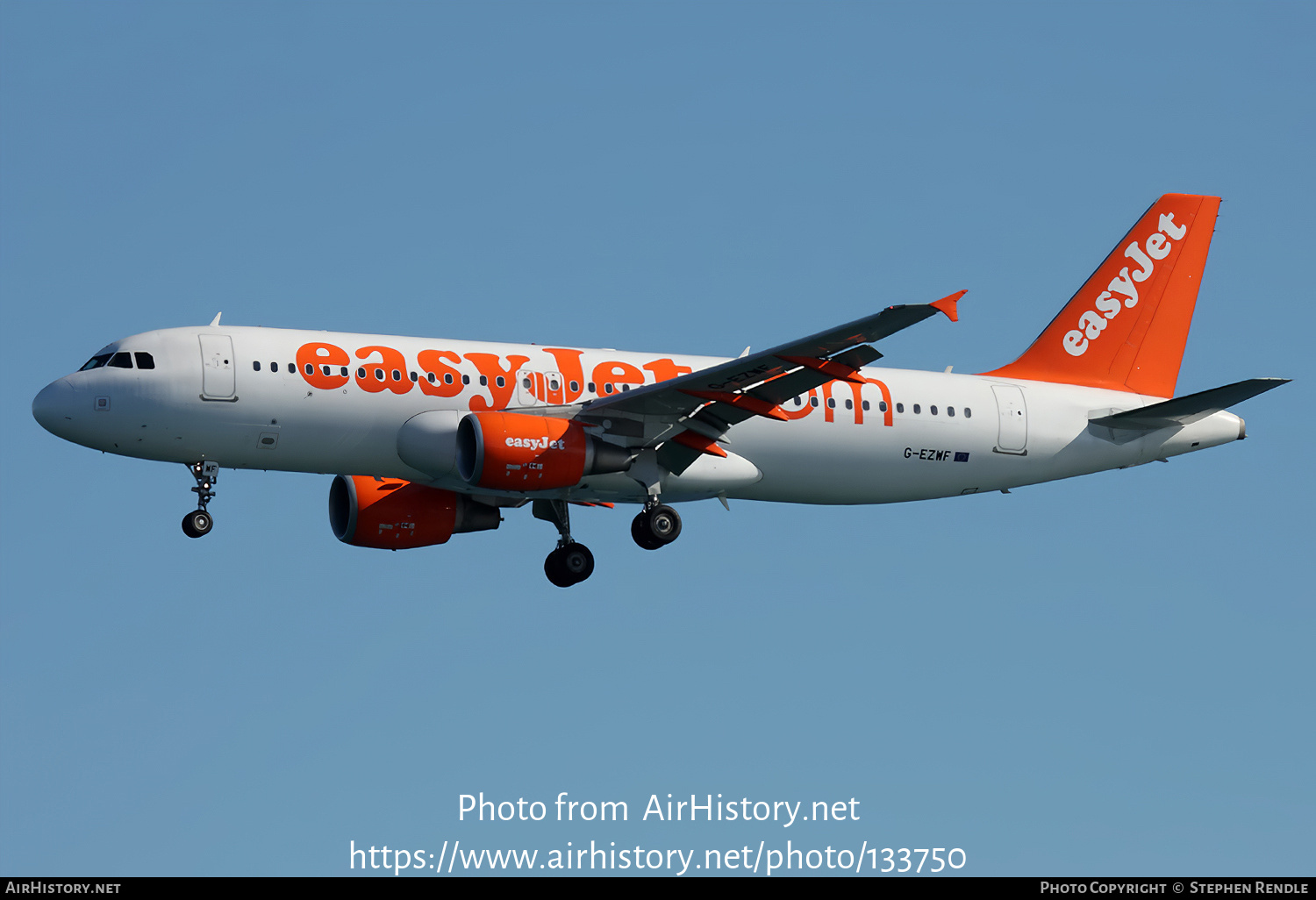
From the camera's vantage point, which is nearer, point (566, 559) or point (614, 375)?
point (614, 375)

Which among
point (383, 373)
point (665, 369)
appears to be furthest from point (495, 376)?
point (665, 369)

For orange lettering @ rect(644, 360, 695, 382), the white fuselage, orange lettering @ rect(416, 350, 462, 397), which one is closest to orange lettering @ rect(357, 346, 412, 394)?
the white fuselage

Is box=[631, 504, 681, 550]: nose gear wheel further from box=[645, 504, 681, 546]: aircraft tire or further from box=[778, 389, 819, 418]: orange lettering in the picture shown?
box=[778, 389, 819, 418]: orange lettering

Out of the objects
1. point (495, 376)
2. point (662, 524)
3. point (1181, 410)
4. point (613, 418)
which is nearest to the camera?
point (613, 418)

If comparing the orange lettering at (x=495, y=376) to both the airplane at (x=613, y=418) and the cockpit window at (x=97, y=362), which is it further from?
the cockpit window at (x=97, y=362)

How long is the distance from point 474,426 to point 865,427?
→ 10.3 meters

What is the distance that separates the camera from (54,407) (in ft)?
123

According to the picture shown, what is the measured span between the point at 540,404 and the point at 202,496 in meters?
7.78

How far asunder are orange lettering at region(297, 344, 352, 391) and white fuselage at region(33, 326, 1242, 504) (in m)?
0.05

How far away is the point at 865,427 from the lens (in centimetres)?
4253

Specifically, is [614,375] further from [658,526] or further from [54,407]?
[54,407]

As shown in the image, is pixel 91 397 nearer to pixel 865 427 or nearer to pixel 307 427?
pixel 307 427

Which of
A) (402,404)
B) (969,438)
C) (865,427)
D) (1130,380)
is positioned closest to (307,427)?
(402,404)

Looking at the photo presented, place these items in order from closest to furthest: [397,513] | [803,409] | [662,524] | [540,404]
Result: 1. [540,404]
2. [662,524]
3. [803,409]
4. [397,513]
